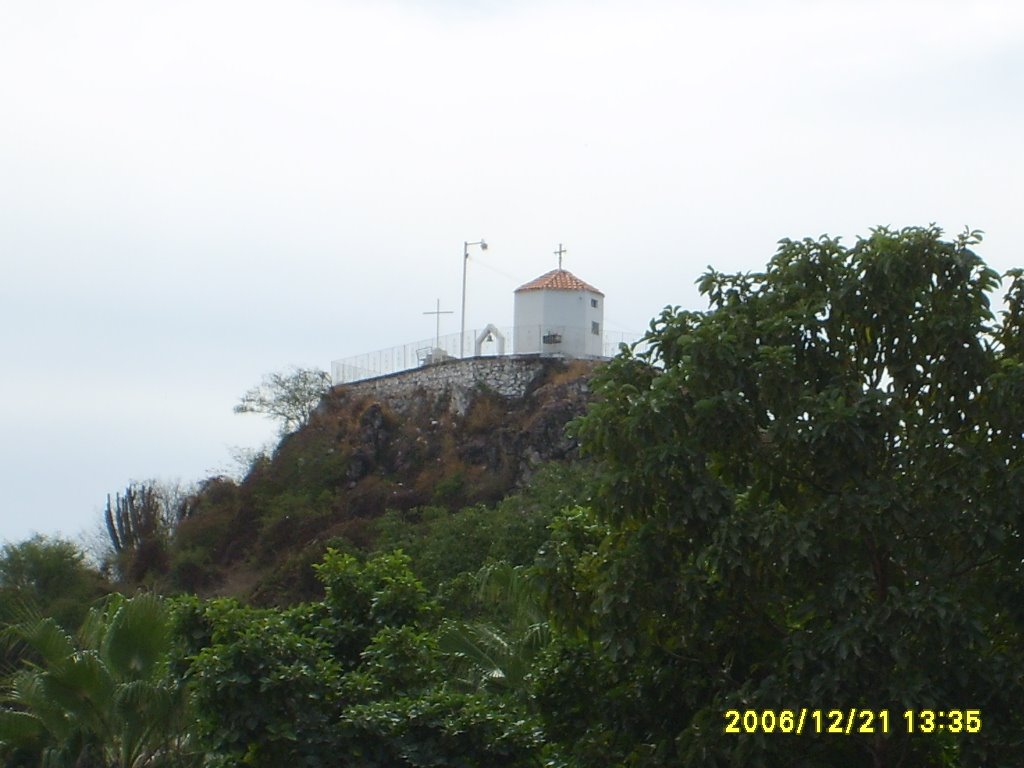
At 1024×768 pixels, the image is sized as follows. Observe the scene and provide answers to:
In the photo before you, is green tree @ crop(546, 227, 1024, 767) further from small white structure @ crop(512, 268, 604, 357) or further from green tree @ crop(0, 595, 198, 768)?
small white structure @ crop(512, 268, 604, 357)

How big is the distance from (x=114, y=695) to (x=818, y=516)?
299 inches

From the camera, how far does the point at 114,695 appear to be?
13.3 m

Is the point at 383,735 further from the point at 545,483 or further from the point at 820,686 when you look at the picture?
the point at 545,483

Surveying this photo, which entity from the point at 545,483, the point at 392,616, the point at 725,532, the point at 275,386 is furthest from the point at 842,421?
the point at 275,386

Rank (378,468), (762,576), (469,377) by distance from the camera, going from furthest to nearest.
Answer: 1. (469,377)
2. (378,468)
3. (762,576)

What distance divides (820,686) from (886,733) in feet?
1.97

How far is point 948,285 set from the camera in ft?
31.6

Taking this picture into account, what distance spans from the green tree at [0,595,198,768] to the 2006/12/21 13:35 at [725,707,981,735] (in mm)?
6192

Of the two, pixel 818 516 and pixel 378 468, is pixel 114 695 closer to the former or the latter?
pixel 818 516

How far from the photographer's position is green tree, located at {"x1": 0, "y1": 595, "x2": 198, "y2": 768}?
43.5 feet

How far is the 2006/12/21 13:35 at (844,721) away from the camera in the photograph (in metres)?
8.70

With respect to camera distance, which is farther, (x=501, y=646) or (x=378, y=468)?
(x=378, y=468)

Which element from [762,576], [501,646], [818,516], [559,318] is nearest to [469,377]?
[559,318]

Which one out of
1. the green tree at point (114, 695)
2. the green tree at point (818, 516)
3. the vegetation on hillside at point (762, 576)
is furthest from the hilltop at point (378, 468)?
the green tree at point (818, 516)
